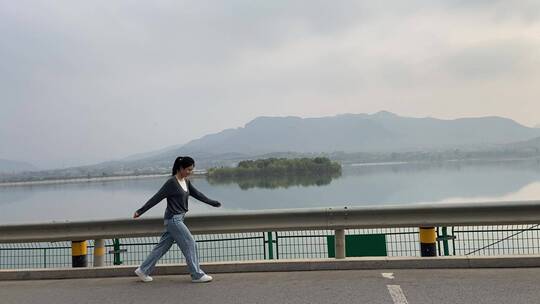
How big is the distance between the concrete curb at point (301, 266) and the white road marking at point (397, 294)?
1057 millimetres

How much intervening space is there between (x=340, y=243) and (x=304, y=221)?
24.1 inches

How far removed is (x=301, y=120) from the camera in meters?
190

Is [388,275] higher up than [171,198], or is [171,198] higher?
[171,198]

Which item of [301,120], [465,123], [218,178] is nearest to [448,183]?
[218,178]

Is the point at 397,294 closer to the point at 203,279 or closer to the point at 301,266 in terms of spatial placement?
the point at 301,266

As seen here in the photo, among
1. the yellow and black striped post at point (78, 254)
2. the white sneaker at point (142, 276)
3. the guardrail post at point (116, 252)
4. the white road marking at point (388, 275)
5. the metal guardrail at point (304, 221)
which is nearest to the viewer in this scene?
the white road marking at point (388, 275)

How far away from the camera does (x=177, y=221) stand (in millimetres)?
6535

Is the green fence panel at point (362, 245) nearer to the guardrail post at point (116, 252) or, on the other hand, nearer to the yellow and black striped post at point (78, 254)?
the guardrail post at point (116, 252)

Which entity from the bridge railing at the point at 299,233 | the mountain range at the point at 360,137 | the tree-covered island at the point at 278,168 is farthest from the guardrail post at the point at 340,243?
the mountain range at the point at 360,137

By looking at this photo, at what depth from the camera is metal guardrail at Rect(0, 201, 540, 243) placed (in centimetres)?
695

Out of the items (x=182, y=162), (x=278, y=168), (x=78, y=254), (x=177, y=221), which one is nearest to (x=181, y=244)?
(x=177, y=221)

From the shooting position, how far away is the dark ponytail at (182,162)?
6652 millimetres

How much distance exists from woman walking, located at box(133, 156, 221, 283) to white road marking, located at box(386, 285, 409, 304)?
2346mm

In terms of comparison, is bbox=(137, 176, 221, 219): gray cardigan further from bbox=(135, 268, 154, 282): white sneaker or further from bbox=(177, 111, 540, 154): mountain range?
bbox=(177, 111, 540, 154): mountain range
